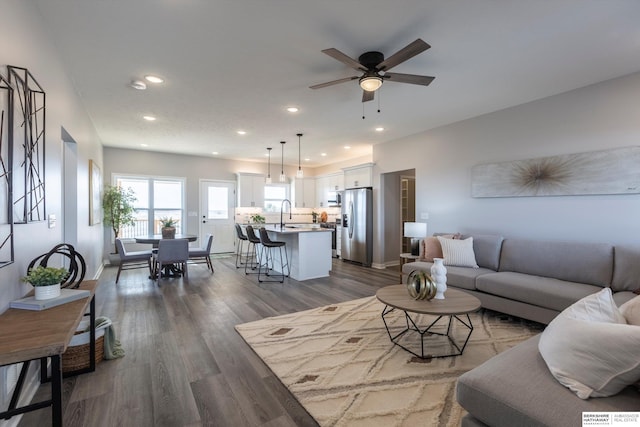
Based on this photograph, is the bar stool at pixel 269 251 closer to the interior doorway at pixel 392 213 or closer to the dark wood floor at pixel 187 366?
the dark wood floor at pixel 187 366

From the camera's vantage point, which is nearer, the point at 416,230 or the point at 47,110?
the point at 47,110

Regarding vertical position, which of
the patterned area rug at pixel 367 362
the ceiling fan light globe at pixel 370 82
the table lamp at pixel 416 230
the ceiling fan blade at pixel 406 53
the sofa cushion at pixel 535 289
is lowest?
the patterned area rug at pixel 367 362

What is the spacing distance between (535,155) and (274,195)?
6.63 meters

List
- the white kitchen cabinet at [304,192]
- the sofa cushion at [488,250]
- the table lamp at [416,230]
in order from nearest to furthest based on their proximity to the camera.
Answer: the sofa cushion at [488,250], the table lamp at [416,230], the white kitchen cabinet at [304,192]

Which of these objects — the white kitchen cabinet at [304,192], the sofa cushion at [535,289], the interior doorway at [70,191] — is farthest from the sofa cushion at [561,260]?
the white kitchen cabinet at [304,192]

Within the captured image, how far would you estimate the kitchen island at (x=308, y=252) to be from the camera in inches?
202

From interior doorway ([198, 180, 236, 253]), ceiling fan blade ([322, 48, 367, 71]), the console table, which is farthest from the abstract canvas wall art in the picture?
interior doorway ([198, 180, 236, 253])

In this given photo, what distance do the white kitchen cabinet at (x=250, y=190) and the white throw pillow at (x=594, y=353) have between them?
7.63 meters

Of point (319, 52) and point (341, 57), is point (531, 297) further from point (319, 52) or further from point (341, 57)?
point (319, 52)

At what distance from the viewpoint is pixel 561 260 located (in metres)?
3.30

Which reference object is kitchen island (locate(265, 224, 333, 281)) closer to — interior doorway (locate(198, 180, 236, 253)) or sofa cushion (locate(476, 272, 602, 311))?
sofa cushion (locate(476, 272, 602, 311))

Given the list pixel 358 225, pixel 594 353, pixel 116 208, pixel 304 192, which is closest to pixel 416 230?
pixel 358 225

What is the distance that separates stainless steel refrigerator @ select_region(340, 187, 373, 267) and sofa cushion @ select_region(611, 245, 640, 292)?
4.04 metres

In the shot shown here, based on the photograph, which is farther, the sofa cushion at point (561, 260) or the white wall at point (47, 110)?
the sofa cushion at point (561, 260)
